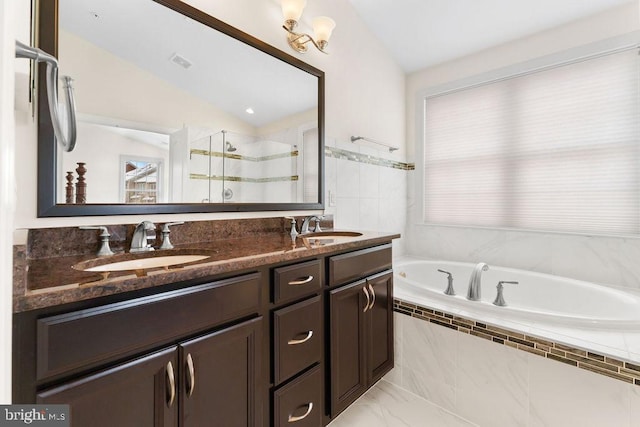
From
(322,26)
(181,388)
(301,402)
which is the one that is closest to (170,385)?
(181,388)

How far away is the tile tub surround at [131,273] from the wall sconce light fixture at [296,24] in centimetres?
121

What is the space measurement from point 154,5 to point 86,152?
72 centimetres

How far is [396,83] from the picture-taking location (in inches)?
117

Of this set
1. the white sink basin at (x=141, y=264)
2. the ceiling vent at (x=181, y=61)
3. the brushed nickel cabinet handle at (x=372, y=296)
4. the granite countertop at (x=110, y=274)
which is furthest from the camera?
the brushed nickel cabinet handle at (x=372, y=296)

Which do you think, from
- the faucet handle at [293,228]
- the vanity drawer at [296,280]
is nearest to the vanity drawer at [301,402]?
the vanity drawer at [296,280]

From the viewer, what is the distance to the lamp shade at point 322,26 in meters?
1.91

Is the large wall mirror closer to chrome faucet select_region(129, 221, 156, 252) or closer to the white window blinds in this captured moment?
chrome faucet select_region(129, 221, 156, 252)

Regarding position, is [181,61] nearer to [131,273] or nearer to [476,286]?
[131,273]

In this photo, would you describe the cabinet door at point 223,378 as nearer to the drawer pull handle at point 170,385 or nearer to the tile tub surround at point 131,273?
the drawer pull handle at point 170,385

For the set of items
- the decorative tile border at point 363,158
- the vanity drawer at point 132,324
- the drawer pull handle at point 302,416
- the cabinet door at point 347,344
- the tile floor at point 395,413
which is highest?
the decorative tile border at point 363,158

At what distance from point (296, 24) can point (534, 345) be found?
2.18 metres

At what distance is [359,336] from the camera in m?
1.54

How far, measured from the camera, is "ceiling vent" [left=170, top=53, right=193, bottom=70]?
138 centimetres

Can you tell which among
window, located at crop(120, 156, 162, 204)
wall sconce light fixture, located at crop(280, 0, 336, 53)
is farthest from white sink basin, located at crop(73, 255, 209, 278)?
wall sconce light fixture, located at crop(280, 0, 336, 53)
